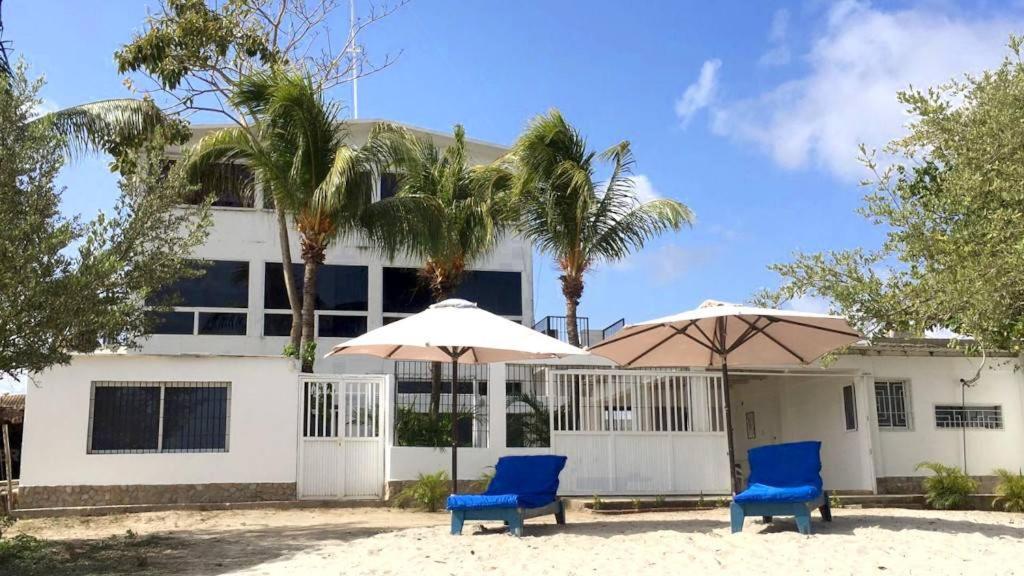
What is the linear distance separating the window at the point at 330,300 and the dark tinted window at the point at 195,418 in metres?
8.77

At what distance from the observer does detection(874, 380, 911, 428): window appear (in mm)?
15453

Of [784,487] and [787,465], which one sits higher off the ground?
[787,465]

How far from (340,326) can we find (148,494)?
9937 mm

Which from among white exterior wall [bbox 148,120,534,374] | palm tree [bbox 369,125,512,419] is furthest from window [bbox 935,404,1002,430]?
white exterior wall [bbox 148,120,534,374]

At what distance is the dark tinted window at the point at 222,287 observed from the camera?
21656 mm

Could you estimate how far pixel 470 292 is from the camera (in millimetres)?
23516

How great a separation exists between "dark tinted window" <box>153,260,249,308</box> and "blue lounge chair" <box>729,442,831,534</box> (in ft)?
49.7

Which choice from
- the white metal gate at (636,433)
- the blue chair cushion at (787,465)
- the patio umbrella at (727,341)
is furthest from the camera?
the white metal gate at (636,433)

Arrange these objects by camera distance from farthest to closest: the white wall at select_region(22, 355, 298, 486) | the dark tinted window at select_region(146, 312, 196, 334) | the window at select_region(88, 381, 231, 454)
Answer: the dark tinted window at select_region(146, 312, 196, 334) → the window at select_region(88, 381, 231, 454) → the white wall at select_region(22, 355, 298, 486)

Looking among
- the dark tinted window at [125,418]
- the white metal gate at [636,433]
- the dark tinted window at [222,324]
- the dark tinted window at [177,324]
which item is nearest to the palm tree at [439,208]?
the white metal gate at [636,433]

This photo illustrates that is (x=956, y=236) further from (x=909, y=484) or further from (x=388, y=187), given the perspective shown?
(x=388, y=187)

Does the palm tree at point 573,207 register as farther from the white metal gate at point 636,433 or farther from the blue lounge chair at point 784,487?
the blue lounge chair at point 784,487

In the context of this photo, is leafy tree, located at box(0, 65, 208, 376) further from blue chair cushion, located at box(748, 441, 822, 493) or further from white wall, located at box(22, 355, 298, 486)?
blue chair cushion, located at box(748, 441, 822, 493)

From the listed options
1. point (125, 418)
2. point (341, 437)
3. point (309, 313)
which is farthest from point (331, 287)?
point (125, 418)
